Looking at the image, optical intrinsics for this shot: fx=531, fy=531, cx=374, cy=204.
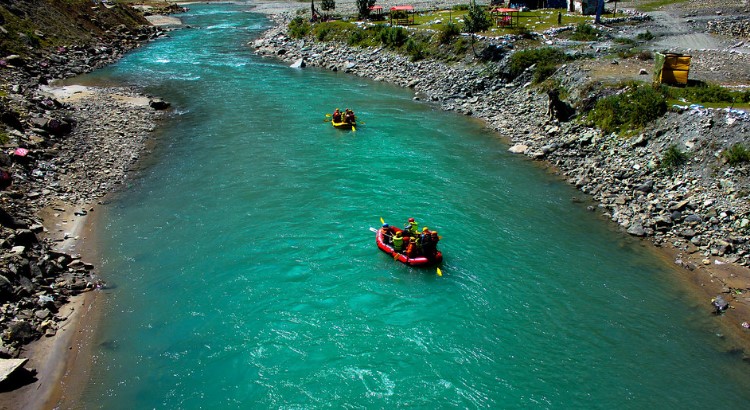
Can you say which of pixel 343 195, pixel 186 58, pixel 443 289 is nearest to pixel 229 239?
pixel 343 195

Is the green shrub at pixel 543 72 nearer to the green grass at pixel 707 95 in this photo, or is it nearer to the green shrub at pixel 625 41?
the green shrub at pixel 625 41

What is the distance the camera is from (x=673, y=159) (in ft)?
95.0

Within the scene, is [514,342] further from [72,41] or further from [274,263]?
[72,41]

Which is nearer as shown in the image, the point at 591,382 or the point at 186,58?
the point at 591,382

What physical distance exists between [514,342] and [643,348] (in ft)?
15.5

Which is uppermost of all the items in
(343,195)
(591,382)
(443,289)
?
(343,195)

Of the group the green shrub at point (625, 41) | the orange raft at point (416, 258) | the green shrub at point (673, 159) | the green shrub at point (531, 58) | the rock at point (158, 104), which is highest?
the green shrub at point (625, 41)

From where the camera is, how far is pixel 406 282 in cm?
2317

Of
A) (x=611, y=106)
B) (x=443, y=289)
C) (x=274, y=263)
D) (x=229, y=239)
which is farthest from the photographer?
(x=611, y=106)

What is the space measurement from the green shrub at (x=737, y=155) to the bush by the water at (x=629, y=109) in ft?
18.9

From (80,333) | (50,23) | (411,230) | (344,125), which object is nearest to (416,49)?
(344,125)

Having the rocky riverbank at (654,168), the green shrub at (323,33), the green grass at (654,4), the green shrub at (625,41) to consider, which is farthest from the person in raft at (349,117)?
the green grass at (654,4)

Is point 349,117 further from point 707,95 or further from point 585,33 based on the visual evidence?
point 585,33

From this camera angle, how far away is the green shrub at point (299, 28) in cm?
7431
